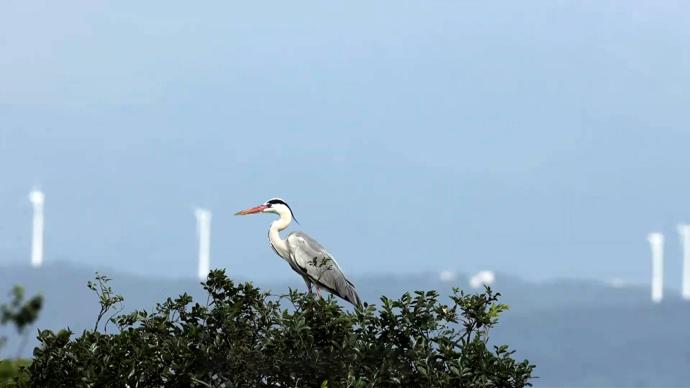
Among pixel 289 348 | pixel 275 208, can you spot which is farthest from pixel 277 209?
pixel 289 348

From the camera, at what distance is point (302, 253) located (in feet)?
58.7

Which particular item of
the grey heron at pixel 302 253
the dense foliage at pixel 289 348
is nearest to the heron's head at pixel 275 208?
the grey heron at pixel 302 253

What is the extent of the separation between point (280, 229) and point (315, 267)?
943mm

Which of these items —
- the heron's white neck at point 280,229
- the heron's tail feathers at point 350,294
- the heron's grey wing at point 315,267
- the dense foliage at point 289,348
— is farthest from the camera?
the heron's white neck at point 280,229

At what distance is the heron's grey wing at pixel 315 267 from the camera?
1741 cm

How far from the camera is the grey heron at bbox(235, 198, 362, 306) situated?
57.3 ft

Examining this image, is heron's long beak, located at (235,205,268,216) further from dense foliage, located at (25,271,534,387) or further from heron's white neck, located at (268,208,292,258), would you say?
dense foliage, located at (25,271,534,387)

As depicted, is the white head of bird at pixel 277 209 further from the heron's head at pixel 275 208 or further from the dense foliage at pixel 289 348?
the dense foliage at pixel 289 348

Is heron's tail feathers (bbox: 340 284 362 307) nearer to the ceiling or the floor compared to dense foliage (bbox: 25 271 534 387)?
nearer to the ceiling

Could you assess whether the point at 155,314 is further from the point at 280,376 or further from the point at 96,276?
the point at 280,376

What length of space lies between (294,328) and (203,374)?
2.46ft

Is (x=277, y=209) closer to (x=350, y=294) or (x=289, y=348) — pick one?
(x=350, y=294)

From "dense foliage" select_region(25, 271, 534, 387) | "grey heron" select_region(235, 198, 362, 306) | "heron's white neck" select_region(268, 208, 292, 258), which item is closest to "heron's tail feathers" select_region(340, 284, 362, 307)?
"grey heron" select_region(235, 198, 362, 306)

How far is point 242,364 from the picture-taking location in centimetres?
1112
